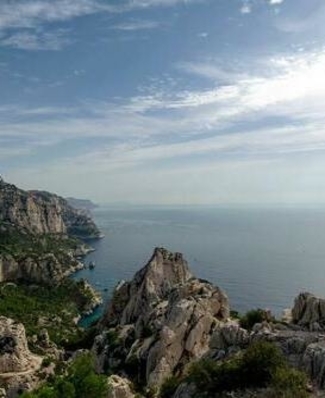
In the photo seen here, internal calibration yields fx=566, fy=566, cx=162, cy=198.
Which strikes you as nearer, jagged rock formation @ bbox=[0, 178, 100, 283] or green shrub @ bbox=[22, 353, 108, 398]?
green shrub @ bbox=[22, 353, 108, 398]

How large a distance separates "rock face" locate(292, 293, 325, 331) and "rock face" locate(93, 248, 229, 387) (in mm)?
7664

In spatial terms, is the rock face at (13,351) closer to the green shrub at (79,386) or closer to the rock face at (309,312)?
the green shrub at (79,386)

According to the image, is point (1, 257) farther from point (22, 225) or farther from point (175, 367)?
point (175, 367)

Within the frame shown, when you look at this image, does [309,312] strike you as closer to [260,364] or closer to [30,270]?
[260,364]

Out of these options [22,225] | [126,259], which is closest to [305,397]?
[126,259]

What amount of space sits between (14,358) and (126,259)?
451 ft

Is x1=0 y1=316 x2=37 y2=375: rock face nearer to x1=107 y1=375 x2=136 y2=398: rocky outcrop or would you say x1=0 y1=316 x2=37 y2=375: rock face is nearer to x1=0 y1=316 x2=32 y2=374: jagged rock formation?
x1=0 y1=316 x2=32 y2=374: jagged rock formation

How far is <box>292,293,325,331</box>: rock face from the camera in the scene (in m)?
36.3

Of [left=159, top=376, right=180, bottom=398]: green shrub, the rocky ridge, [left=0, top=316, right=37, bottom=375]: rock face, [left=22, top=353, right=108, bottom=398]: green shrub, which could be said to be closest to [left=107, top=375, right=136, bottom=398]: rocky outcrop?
the rocky ridge

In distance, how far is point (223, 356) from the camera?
1282 inches

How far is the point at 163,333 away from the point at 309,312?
36.7ft

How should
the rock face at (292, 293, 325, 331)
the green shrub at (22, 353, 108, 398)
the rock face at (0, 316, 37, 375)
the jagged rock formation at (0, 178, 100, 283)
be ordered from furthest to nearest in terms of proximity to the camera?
1. the jagged rock formation at (0, 178, 100, 283)
2. the rock face at (0, 316, 37, 375)
3. the rock face at (292, 293, 325, 331)
4. the green shrub at (22, 353, 108, 398)

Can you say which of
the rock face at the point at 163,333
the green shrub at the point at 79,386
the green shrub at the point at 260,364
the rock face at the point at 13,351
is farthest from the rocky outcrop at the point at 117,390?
the rock face at the point at 13,351

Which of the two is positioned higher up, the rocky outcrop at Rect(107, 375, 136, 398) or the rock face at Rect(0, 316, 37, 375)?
the rocky outcrop at Rect(107, 375, 136, 398)
